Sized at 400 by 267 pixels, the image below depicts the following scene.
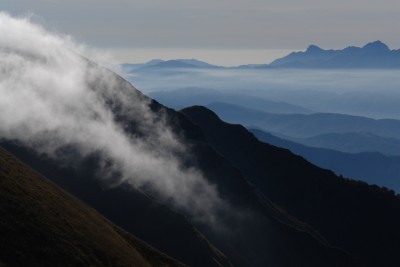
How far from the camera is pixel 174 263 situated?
140 m

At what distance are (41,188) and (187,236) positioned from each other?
80.8 m

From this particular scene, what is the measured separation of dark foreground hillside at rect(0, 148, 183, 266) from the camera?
306 feet

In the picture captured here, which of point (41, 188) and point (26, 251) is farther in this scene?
point (41, 188)

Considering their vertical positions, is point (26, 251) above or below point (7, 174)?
below

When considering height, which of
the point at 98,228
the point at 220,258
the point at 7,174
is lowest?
the point at 220,258

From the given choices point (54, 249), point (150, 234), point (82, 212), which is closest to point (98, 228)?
point (82, 212)

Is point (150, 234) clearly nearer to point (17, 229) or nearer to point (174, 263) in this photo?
point (174, 263)

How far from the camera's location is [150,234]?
195500mm

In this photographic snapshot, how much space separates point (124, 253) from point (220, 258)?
8043cm

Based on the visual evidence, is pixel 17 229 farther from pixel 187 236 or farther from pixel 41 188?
pixel 187 236

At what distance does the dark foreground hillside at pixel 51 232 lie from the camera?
93250 millimetres

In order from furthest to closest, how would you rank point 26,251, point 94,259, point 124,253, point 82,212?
1. point 82,212
2. point 124,253
3. point 94,259
4. point 26,251

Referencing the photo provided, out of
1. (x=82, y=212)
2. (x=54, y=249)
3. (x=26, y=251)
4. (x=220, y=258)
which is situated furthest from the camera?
(x=220, y=258)

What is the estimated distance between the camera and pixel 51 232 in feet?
341
